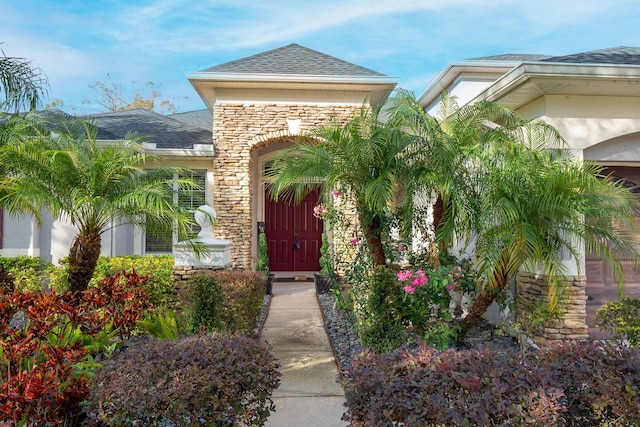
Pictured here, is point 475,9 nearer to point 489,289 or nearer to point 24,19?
point 489,289

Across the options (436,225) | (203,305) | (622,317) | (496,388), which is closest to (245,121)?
(436,225)

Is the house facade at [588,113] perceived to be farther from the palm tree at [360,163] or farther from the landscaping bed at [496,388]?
the landscaping bed at [496,388]

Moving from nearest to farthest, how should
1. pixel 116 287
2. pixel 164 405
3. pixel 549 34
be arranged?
pixel 164 405 < pixel 116 287 < pixel 549 34

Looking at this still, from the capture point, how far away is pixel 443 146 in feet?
19.0

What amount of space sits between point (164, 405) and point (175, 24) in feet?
51.6

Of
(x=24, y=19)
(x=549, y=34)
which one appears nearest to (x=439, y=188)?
(x=24, y=19)

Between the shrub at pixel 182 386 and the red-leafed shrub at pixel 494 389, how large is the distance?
2.25 ft

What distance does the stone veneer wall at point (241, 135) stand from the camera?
11.5 meters

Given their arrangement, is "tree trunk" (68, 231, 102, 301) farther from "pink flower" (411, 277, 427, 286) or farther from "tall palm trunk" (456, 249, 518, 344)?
"tall palm trunk" (456, 249, 518, 344)

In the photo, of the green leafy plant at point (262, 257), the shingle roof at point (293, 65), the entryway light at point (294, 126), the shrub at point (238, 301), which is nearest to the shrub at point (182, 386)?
the shrub at point (238, 301)

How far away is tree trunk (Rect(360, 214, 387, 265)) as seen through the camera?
662 centimetres

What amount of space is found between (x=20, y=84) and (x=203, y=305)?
6524mm

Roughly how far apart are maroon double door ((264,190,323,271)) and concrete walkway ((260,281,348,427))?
4.05m

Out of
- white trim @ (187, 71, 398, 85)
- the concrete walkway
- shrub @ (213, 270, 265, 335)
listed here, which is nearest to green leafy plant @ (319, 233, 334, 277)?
the concrete walkway
